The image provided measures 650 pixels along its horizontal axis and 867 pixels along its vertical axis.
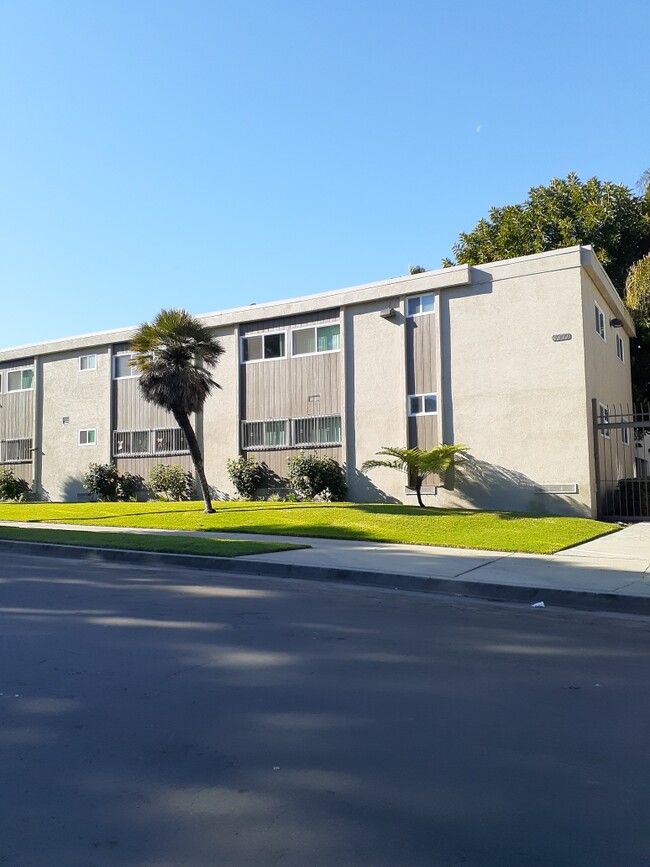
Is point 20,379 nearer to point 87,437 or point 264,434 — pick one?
point 87,437

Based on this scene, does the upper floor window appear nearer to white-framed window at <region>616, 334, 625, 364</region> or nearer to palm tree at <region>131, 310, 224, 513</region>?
palm tree at <region>131, 310, 224, 513</region>

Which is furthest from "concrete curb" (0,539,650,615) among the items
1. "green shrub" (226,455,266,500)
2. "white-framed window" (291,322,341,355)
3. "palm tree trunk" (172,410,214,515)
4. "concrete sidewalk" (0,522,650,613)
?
"white-framed window" (291,322,341,355)

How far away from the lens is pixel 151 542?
47.7 ft

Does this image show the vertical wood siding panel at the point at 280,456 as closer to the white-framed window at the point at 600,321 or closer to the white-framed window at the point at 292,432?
the white-framed window at the point at 292,432

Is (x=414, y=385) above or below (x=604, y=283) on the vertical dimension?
below

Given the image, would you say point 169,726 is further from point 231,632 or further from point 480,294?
point 480,294

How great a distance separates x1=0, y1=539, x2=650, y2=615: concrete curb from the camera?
9586 millimetres

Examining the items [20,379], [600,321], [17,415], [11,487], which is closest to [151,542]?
[600,321]

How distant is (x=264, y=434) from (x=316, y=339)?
3.57m

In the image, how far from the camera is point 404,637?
24.4ft

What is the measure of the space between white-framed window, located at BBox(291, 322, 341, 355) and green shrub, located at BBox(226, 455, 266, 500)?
12.8 ft

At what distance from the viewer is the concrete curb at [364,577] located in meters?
9.59

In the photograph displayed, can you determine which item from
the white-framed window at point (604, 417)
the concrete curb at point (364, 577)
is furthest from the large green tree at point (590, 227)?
the concrete curb at point (364, 577)

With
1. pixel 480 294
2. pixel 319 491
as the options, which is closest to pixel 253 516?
pixel 319 491
